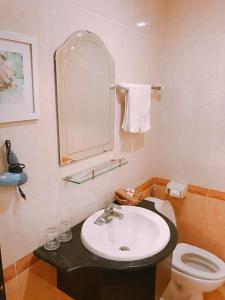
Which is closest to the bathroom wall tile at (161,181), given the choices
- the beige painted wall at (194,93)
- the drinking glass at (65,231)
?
the beige painted wall at (194,93)

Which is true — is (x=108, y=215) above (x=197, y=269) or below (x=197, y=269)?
above

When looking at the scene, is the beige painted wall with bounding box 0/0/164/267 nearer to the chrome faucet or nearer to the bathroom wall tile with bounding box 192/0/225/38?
the chrome faucet

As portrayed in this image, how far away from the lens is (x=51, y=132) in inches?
44.2

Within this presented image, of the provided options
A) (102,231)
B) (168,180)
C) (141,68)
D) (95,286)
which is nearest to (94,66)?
(141,68)

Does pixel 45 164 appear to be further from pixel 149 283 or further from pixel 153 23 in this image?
pixel 153 23

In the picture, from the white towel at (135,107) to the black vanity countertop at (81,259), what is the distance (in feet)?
2.42

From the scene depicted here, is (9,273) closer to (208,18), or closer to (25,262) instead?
(25,262)

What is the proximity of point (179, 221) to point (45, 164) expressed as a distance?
149 centimetres

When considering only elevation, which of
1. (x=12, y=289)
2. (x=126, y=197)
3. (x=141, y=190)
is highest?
(x=126, y=197)

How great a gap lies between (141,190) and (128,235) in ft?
2.19

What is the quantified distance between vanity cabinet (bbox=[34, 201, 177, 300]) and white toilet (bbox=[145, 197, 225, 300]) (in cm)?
62

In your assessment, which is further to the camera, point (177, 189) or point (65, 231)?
point (177, 189)

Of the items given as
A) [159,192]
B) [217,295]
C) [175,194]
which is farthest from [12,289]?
[217,295]

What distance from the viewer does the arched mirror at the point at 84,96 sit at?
3.78ft
